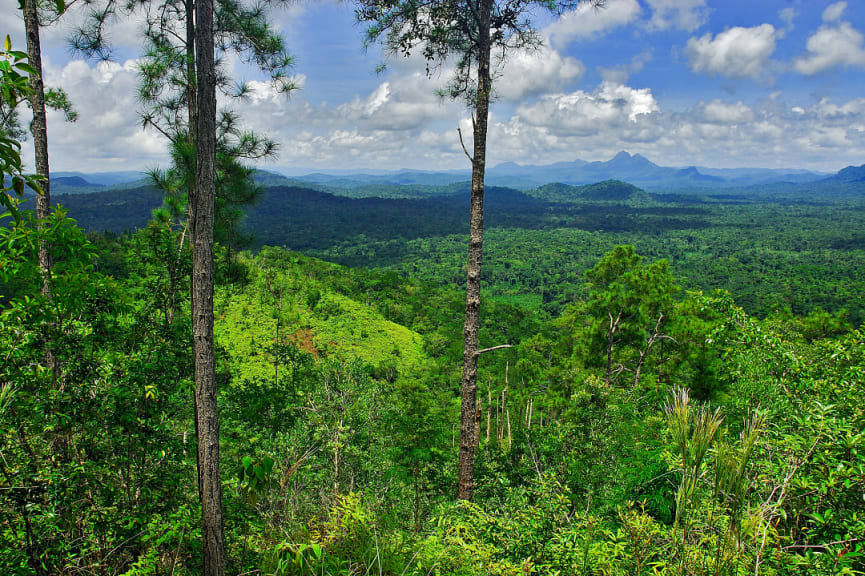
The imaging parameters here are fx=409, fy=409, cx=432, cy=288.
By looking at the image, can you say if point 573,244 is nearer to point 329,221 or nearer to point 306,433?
point 329,221

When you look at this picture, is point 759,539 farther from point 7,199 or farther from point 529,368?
point 529,368

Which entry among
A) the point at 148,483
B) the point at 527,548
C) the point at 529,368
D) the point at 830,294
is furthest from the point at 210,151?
the point at 830,294

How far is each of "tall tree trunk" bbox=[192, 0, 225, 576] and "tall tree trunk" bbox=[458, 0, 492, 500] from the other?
2.77 m

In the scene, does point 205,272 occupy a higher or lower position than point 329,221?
lower

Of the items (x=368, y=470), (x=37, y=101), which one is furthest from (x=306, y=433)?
(x=37, y=101)

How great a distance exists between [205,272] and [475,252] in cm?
314

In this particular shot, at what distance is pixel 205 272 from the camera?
3.83 metres

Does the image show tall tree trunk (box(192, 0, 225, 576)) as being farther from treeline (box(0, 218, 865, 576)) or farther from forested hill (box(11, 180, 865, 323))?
forested hill (box(11, 180, 865, 323))

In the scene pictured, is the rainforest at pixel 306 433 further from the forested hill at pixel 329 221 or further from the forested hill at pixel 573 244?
the forested hill at pixel 329 221

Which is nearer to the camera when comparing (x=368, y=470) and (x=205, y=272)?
(x=205, y=272)

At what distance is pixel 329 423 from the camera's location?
7.57 metres

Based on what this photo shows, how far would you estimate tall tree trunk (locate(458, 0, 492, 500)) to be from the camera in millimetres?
5105

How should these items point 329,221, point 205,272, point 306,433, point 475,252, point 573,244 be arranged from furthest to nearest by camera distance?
point 329,221
point 573,244
point 306,433
point 475,252
point 205,272

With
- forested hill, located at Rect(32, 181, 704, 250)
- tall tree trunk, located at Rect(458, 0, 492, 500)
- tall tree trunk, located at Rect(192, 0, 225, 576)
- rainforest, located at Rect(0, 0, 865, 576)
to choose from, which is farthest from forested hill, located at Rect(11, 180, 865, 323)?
tall tree trunk, located at Rect(192, 0, 225, 576)
